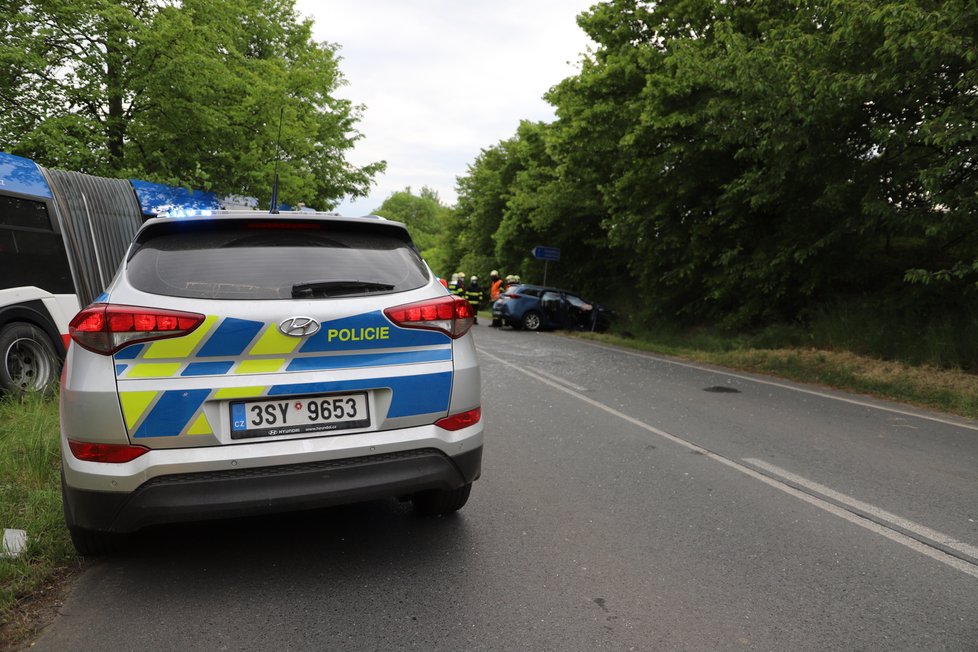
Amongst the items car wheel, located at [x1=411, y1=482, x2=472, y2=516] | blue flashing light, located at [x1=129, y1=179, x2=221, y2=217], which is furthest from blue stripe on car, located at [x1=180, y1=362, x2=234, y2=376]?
blue flashing light, located at [x1=129, y1=179, x2=221, y2=217]

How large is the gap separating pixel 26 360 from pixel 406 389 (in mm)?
5951

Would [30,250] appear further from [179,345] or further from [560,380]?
[560,380]

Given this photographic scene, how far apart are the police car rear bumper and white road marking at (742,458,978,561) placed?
113 inches

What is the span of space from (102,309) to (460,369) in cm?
165

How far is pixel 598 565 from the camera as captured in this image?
3.45m

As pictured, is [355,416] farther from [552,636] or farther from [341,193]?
[341,193]

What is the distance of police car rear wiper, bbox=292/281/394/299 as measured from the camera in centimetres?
327

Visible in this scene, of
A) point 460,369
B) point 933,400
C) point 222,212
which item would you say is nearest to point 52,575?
point 222,212

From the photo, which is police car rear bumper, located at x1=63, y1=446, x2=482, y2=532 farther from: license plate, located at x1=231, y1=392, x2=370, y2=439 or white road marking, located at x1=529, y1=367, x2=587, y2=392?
white road marking, located at x1=529, y1=367, x2=587, y2=392

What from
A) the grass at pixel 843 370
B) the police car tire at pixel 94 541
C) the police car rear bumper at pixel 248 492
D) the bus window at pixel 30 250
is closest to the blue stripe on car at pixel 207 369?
the police car rear bumper at pixel 248 492

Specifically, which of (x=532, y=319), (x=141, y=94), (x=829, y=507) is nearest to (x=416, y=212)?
(x=532, y=319)

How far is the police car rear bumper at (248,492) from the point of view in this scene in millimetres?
2957

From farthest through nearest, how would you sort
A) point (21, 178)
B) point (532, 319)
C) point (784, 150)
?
1. point (532, 319)
2. point (784, 150)
3. point (21, 178)

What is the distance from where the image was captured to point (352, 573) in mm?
3320
